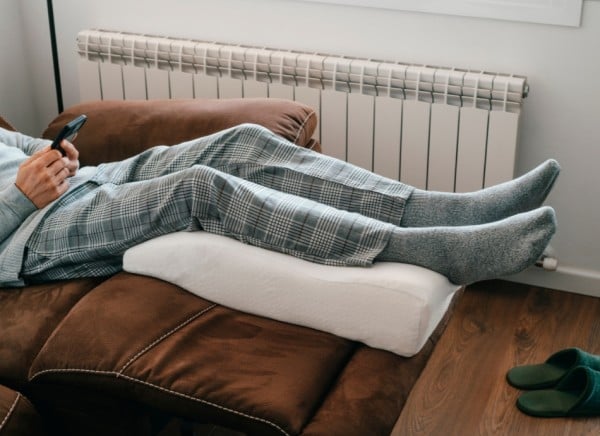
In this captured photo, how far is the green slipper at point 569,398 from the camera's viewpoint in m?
2.11

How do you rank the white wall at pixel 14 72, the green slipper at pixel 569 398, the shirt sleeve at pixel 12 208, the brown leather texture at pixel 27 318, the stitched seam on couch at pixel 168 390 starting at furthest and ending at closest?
the white wall at pixel 14 72, the green slipper at pixel 569 398, the shirt sleeve at pixel 12 208, the brown leather texture at pixel 27 318, the stitched seam on couch at pixel 168 390

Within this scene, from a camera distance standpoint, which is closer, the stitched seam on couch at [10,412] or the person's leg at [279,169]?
the stitched seam on couch at [10,412]

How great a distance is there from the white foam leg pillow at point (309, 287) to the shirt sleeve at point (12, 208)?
326mm

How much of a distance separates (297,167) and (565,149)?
968 mm

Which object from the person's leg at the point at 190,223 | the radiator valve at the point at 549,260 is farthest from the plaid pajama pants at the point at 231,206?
the radiator valve at the point at 549,260

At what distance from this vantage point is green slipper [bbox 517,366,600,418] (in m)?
2.11

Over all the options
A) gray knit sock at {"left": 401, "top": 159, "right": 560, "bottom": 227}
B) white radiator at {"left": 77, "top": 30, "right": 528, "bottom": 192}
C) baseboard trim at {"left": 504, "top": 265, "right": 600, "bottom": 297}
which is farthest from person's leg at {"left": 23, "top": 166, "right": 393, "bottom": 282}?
baseboard trim at {"left": 504, "top": 265, "right": 600, "bottom": 297}

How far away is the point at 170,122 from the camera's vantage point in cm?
231

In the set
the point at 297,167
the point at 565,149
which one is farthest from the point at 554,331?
the point at 297,167

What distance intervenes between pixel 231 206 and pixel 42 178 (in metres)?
0.49

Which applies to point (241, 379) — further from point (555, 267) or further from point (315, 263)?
point (555, 267)

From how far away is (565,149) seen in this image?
256 cm

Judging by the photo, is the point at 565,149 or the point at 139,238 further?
the point at 565,149

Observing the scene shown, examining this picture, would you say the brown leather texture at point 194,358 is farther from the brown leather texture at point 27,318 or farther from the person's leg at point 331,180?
the person's leg at point 331,180
